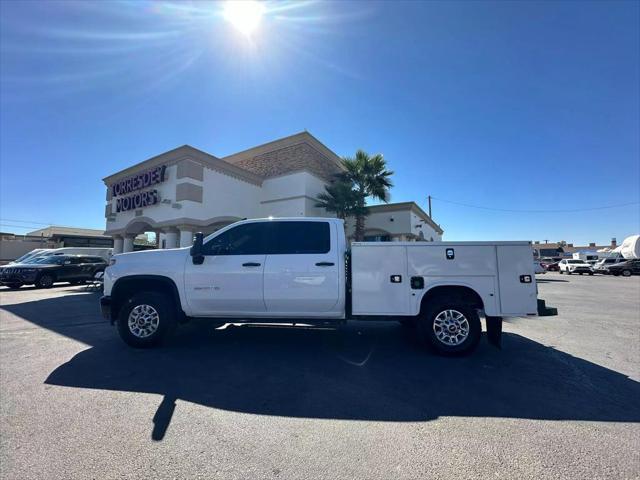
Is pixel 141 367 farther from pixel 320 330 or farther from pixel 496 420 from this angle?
pixel 496 420

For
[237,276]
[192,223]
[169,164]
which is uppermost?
[169,164]

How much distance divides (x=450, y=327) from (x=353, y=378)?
6.12ft

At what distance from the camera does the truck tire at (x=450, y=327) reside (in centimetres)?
480

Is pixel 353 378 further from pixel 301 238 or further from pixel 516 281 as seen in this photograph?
pixel 516 281

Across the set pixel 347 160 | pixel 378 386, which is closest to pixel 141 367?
pixel 378 386

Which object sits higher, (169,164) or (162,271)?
(169,164)

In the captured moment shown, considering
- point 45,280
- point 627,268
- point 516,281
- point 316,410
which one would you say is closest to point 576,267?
point 627,268

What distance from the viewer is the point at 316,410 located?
3250 millimetres

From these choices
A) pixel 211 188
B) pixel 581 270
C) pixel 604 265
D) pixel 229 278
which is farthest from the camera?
pixel 581 270

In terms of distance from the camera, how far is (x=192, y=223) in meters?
16.0

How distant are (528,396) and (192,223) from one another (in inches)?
614

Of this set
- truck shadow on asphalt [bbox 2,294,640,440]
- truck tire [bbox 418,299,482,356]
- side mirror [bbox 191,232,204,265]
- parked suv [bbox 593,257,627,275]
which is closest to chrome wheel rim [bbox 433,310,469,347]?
truck tire [bbox 418,299,482,356]

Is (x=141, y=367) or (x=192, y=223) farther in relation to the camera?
(x=192, y=223)

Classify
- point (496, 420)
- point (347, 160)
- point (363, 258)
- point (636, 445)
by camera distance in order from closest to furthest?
point (636, 445), point (496, 420), point (363, 258), point (347, 160)
